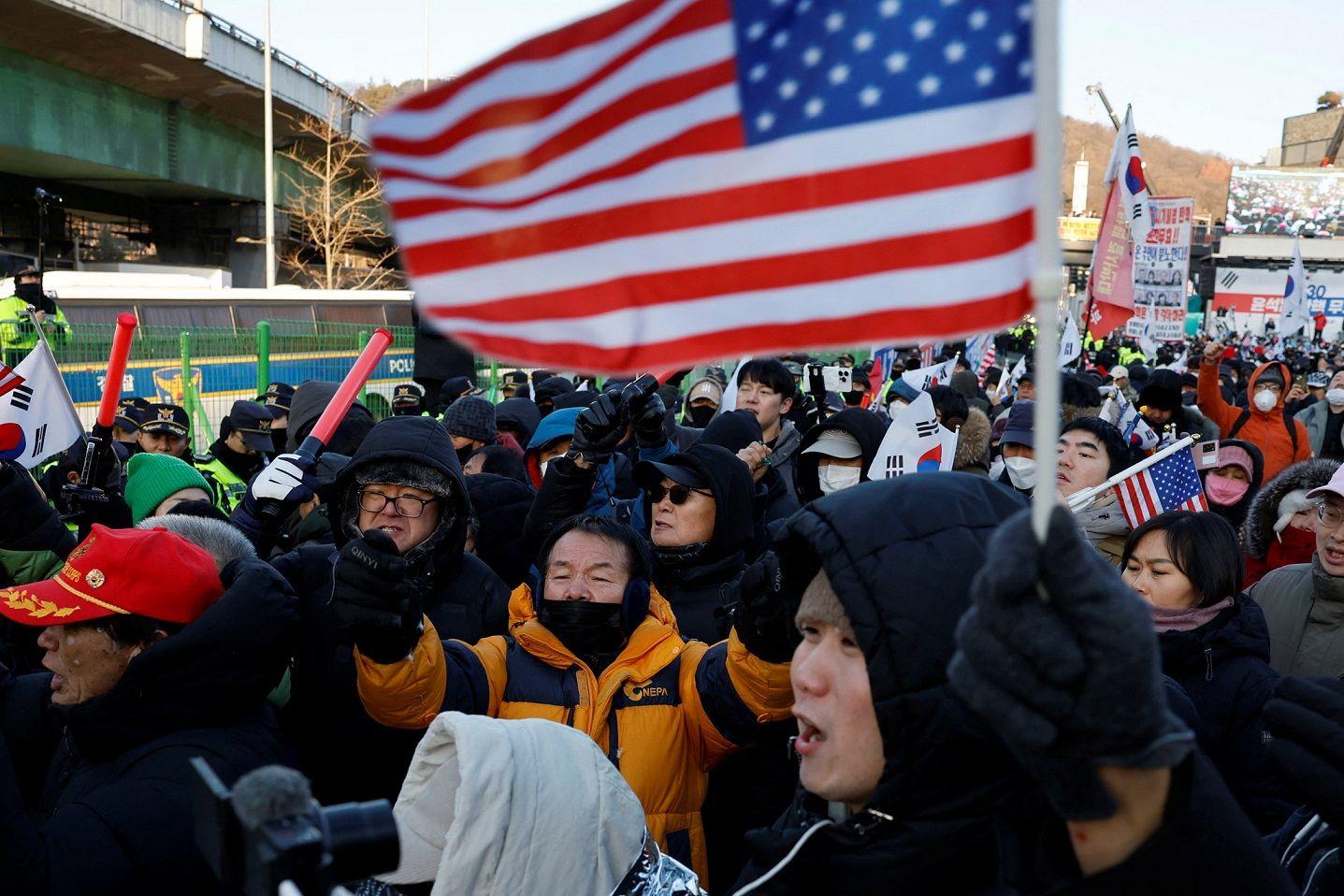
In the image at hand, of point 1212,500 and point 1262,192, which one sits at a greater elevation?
point 1262,192

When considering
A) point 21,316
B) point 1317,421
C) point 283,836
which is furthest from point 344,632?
point 1317,421

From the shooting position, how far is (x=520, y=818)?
2127 millimetres

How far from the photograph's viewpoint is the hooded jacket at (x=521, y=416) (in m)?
8.05

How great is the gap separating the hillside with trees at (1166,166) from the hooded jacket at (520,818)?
120987mm

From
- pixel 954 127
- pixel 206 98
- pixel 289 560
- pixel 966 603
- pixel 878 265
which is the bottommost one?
pixel 289 560

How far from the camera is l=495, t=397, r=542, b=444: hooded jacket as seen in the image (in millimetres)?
8055

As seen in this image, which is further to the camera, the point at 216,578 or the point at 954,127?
the point at 216,578

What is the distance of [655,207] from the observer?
2.05m

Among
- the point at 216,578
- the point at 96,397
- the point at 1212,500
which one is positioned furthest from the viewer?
the point at 96,397

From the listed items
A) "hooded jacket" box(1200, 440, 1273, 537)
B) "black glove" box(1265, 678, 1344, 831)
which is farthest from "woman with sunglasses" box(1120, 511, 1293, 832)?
"hooded jacket" box(1200, 440, 1273, 537)

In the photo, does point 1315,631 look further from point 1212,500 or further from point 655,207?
point 655,207

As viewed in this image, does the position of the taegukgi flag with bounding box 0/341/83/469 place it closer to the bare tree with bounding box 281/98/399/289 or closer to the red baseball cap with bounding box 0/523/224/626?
the red baseball cap with bounding box 0/523/224/626

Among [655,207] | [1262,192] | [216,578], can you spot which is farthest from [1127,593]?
[1262,192]

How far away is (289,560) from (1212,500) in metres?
5.19
